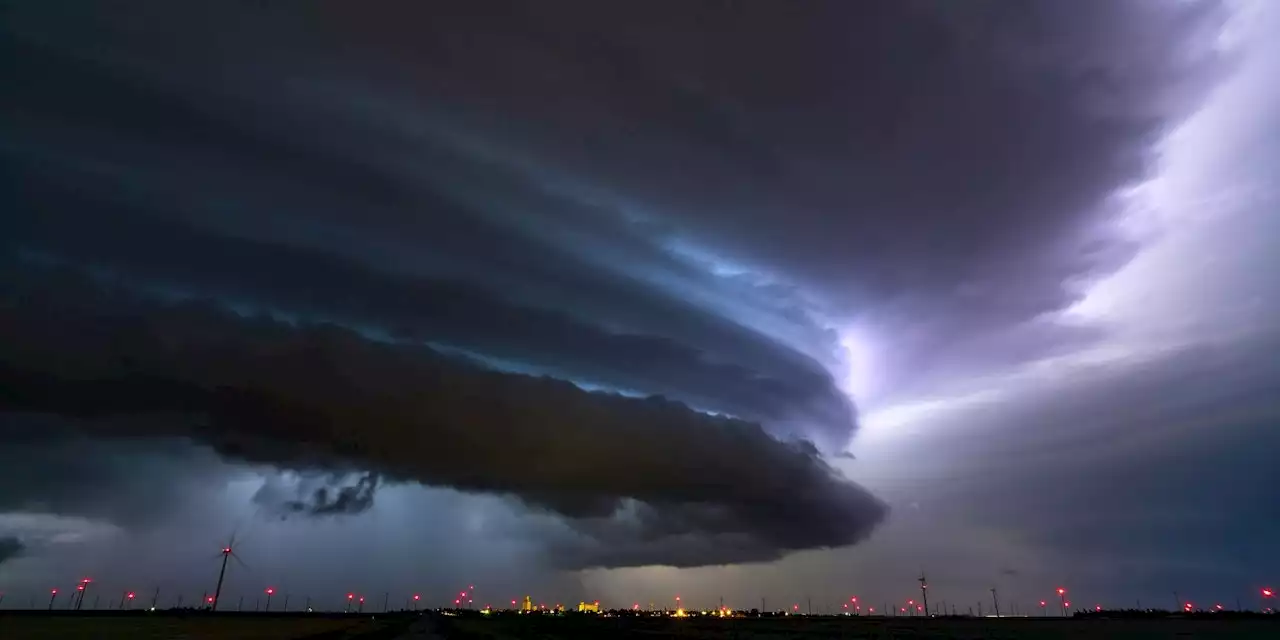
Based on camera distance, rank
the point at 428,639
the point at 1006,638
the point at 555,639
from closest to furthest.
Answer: the point at 555,639
the point at 428,639
the point at 1006,638

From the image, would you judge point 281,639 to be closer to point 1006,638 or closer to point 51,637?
point 51,637

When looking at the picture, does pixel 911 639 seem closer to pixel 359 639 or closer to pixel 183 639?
pixel 359 639

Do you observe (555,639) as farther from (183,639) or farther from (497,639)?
(183,639)

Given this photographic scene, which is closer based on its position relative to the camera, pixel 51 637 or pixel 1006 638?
pixel 51 637

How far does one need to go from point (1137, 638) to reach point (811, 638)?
91.0m

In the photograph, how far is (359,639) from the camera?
156 metres

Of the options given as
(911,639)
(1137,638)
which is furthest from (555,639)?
(1137,638)

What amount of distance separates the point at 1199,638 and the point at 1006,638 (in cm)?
5233

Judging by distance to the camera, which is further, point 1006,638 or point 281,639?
point 1006,638

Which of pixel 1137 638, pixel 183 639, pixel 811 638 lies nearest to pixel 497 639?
pixel 183 639

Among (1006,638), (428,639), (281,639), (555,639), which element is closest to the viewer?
(281,639)

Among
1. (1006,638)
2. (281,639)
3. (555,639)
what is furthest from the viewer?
(1006,638)

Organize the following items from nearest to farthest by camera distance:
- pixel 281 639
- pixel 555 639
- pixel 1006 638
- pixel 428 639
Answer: pixel 281 639 < pixel 555 639 < pixel 428 639 < pixel 1006 638

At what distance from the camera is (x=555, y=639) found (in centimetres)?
16362
